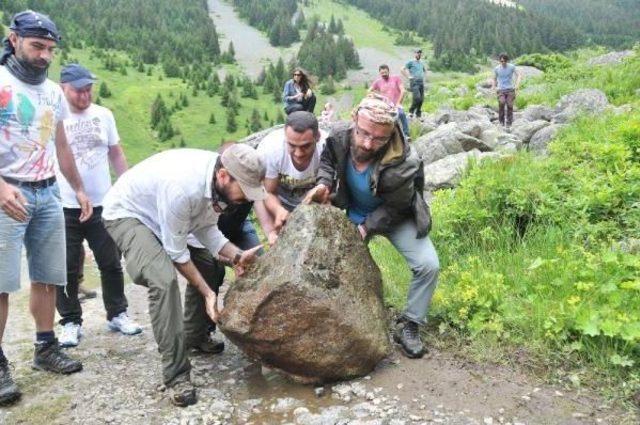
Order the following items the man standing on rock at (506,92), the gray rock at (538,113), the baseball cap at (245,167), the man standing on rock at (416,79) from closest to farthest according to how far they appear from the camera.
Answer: the baseball cap at (245,167) < the gray rock at (538,113) < the man standing on rock at (506,92) < the man standing on rock at (416,79)

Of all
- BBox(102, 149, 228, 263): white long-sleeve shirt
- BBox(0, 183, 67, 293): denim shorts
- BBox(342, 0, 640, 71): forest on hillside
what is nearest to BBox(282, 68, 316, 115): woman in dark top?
BBox(102, 149, 228, 263): white long-sleeve shirt

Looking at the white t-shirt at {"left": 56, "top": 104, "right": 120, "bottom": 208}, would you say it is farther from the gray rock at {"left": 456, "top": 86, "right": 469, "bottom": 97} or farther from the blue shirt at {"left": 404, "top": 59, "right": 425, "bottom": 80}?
the gray rock at {"left": 456, "top": 86, "right": 469, "bottom": 97}

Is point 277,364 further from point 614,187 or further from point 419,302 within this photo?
point 614,187

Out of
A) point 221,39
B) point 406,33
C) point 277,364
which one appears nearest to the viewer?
point 277,364

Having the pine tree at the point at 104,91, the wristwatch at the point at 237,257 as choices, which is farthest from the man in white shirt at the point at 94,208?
the pine tree at the point at 104,91

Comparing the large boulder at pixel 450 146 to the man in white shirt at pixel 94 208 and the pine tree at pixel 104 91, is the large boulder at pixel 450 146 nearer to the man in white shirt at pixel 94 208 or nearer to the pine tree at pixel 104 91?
the man in white shirt at pixel 94 208

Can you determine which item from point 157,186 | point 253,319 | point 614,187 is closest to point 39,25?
point 157,186

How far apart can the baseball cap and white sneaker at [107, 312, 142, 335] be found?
2.58 metres

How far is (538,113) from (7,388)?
13041 millimetres

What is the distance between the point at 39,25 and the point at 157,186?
4.61 feet

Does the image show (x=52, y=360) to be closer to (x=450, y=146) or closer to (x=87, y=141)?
(x=87, y=141)

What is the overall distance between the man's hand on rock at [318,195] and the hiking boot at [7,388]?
2.60 m

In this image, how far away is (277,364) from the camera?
4750 mm

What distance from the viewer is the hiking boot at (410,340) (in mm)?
4988
